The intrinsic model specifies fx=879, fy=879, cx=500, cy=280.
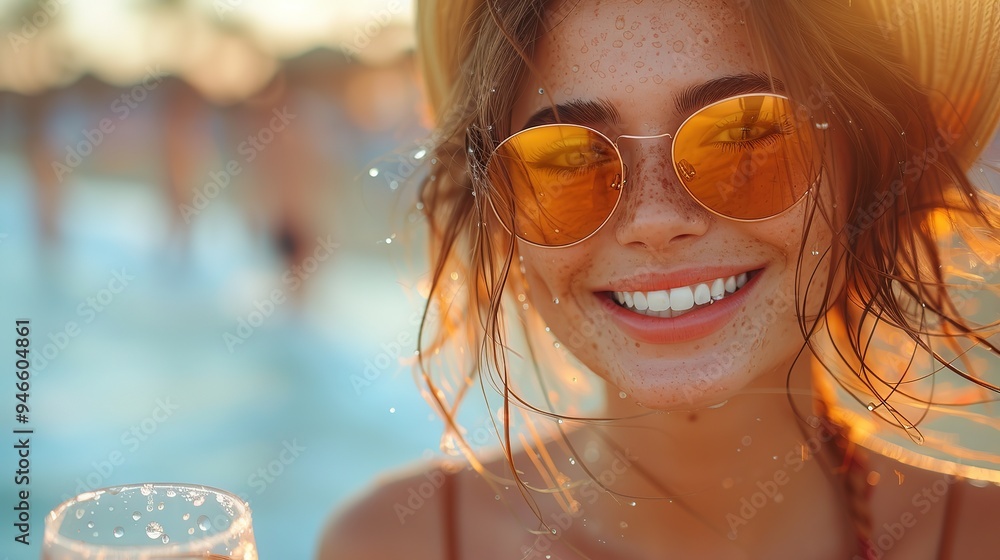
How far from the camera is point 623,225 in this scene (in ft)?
4.16

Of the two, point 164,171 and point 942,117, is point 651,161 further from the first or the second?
point 164,171

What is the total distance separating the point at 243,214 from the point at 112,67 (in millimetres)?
1051

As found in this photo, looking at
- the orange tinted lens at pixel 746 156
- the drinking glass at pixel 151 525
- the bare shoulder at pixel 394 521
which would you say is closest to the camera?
the drinking glass at pixel 151 525

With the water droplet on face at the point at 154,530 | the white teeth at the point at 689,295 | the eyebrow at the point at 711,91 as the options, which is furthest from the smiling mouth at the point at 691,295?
the water droplet on face at the point at 154,530

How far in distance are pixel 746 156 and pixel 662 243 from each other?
6.6 inches

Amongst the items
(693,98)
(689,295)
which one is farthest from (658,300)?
(693,98)

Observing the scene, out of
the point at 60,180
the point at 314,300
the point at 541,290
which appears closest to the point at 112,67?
the point at 60,180

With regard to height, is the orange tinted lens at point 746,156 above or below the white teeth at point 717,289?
above

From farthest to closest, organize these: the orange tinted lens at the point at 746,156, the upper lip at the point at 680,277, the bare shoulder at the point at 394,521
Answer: the bare shoulder at the point at 394,521, the upper lip at the point at 680,277, the orange tinted lens at the point at 746,156

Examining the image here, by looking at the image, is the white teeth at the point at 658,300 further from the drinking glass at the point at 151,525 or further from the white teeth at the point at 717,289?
the drinking glass at the point at 151,525

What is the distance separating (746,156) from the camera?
1.20 metres

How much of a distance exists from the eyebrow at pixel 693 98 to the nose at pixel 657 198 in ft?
0.19

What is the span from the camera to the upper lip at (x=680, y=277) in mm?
1298

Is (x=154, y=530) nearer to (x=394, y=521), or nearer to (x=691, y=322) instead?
(x=394, y=521)
